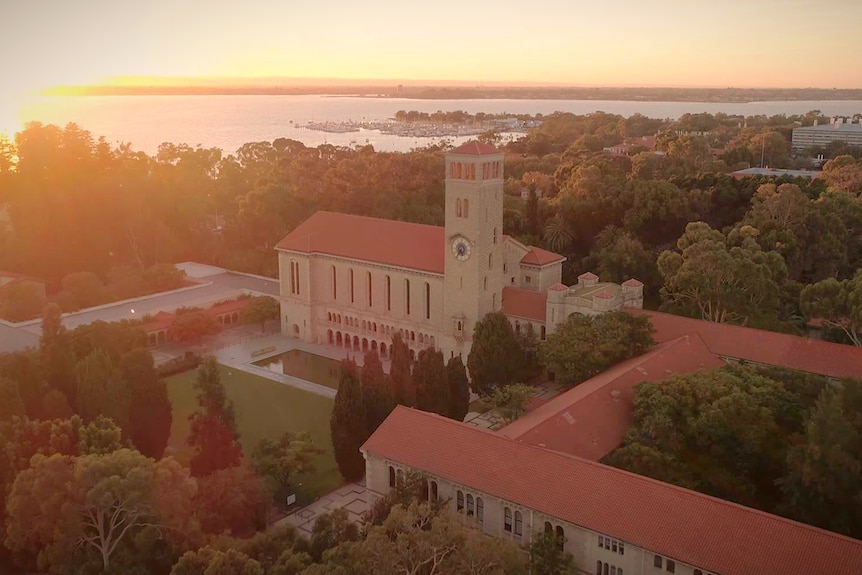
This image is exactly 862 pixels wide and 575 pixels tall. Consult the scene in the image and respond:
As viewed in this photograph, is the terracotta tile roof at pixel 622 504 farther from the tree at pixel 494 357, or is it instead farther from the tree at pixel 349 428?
the tree at pixel 494 357

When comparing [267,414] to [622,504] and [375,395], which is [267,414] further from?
[622,504]

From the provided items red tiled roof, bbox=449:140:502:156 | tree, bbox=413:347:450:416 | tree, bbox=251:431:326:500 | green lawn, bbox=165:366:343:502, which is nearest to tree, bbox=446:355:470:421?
tree, bbox=413:347:450:416

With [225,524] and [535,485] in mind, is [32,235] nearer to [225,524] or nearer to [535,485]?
[225,524]

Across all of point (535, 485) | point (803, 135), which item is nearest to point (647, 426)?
point (535, 485)

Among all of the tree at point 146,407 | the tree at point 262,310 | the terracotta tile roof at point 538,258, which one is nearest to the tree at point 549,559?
the tree at point 146,407

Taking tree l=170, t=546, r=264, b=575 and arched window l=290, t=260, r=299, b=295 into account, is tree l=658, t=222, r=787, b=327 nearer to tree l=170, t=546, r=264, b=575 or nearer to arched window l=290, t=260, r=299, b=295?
arched window l=290, t=260, r=299, b=295

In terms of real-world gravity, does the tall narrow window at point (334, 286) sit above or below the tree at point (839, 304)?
below

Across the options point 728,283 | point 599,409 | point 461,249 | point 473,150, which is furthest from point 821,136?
point 599,409
